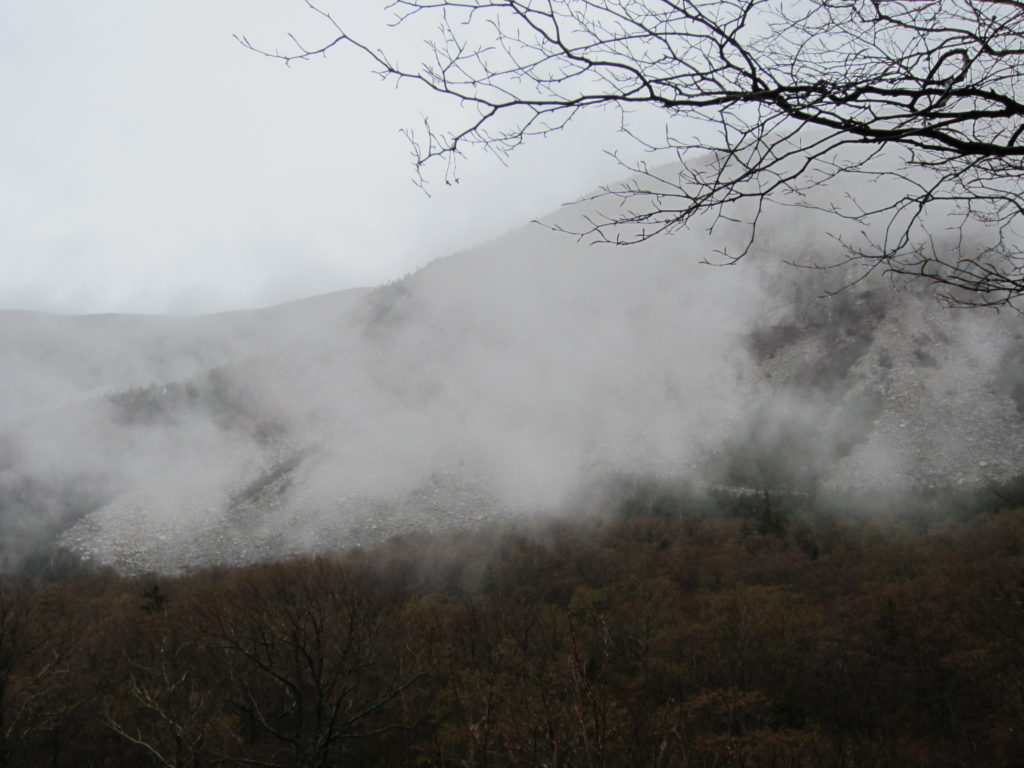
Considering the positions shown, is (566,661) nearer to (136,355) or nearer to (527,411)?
(527,411)

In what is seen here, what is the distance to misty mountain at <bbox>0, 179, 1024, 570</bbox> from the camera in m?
76.9

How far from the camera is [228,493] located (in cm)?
8756

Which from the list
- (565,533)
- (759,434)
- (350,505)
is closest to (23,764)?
(565,533)

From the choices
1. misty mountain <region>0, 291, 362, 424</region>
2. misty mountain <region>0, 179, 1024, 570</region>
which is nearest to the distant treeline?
misty mountain <region>0, 179, 1024, 570</region>

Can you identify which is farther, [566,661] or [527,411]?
→ [527,411]

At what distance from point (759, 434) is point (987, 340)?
99.0 ft

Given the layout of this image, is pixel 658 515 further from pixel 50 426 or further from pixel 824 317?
pixel 50 426

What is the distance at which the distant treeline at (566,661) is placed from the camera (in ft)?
57.6

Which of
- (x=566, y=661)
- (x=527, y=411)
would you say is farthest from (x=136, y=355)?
(x=566, y=661)

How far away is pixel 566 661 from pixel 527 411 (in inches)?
2724

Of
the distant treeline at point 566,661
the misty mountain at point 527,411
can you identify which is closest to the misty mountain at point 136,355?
the misty mountain at point 527,411

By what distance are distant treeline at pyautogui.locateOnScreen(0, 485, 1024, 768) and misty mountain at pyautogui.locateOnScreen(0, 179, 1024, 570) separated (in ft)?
75.0

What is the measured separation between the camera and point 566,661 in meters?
28.0

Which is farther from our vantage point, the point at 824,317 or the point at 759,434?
the point at 824,317
